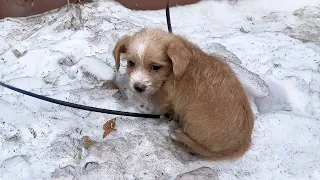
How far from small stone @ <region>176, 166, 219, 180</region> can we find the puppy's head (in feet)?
2.02

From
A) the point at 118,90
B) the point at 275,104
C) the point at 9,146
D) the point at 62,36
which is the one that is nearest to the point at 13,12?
the point at 62,36

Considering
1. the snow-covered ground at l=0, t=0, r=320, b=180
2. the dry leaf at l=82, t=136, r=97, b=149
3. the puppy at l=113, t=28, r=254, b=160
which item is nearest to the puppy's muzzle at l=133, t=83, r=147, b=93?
the puppy at l=113, t=28, r=254, b=160

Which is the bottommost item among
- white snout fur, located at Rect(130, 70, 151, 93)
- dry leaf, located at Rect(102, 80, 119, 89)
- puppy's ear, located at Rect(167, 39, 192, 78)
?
dry leaf, located at Rect(102, 80, 119, 89)

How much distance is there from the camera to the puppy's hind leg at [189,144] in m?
3.16

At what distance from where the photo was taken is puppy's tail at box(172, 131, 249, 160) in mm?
3160

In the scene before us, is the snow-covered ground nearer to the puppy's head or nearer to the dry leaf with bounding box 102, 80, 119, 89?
the dry leaf with bounding box 102, 80, 119, 89

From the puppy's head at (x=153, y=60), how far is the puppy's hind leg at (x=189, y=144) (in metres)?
0.35

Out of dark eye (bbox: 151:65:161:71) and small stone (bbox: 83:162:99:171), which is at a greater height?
dark eye (bbox: 151:65:161:71)

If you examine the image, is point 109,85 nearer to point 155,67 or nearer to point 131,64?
point 131,64

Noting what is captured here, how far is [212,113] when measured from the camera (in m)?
3.16

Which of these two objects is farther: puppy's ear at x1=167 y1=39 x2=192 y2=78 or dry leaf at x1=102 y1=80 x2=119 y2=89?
dry leaf at x1=102 y1=80 x2=119 y2=89

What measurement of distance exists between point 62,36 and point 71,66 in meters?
0.55

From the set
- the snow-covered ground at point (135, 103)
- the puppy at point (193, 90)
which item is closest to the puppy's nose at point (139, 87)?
the puppy at point (193, 90)

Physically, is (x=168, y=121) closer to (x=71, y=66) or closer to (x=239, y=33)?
(x=71, y=66)
